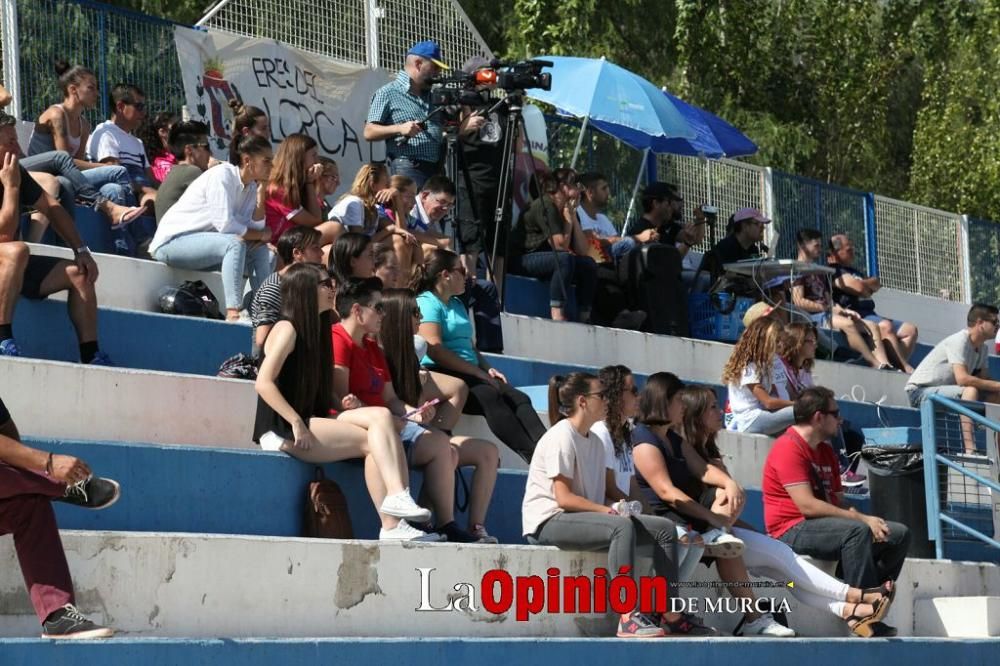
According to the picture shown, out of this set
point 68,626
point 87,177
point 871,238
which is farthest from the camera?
point 871,238

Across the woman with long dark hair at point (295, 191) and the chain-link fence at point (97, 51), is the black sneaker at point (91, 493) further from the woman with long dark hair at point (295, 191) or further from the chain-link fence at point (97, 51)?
the chain-link fence at point (97, 51)

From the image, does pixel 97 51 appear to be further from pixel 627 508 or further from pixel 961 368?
pixel 961 368

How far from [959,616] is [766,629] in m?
1.47

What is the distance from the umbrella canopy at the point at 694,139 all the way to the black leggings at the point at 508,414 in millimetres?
5751

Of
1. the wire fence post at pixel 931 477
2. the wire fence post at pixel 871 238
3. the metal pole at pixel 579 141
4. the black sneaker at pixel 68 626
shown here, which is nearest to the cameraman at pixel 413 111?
the metal pole at pixel 579 141

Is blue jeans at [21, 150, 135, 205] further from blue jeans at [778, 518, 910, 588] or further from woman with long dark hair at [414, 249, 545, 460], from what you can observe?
blue jeans at [778, 518, 910, 588]

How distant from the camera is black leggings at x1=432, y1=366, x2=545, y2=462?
8.23 meters

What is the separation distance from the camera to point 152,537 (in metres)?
5.85

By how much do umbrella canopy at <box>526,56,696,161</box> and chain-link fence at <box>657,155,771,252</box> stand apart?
1.22 m

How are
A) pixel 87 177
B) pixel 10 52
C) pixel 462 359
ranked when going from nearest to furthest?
pixel 462 359 < pixel 87 177 < pixel 10 52

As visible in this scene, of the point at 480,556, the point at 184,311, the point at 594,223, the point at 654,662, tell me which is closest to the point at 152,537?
the point at 480,556

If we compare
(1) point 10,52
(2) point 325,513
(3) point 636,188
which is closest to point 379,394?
(2) point 325,513

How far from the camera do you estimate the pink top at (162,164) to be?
33.4 feet

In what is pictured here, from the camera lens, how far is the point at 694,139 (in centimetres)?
1375
